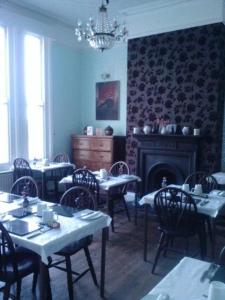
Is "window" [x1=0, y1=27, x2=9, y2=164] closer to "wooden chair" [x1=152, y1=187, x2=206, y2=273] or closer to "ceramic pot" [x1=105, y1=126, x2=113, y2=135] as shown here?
"ceramic pot" [x1=105, y1=126, x2=113, y2=135]

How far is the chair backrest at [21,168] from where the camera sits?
17.9 ft

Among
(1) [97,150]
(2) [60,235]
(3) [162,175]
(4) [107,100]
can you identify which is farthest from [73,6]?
(2) [60,235]

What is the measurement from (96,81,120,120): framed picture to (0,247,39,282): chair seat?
15.5ft

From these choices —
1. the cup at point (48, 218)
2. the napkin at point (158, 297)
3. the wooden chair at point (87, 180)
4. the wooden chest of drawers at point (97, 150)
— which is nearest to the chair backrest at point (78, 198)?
the cup at point (48, 218)

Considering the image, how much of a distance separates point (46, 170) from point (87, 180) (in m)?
1.43

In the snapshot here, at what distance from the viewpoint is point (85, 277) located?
124 inches

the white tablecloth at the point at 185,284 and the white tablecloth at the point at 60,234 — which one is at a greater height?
the white tablecloth at the point at 185,284

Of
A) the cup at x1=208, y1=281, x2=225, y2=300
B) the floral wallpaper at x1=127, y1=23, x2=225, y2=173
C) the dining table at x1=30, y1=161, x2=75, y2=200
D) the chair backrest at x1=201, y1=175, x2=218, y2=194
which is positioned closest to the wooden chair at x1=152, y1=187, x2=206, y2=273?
the chair backrest at x1=201, y1=175, x2=218, y2=194

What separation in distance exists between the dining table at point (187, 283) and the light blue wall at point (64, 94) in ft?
18.0

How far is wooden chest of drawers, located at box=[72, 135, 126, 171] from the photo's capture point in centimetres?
640

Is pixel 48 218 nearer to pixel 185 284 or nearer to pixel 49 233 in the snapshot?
pixel 49 233

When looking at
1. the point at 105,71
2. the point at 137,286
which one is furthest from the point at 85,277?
the point at 105,71

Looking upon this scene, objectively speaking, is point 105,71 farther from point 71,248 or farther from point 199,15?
point 71,248

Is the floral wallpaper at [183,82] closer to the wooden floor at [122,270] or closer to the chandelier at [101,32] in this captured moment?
the wooden floor at [122,270]
